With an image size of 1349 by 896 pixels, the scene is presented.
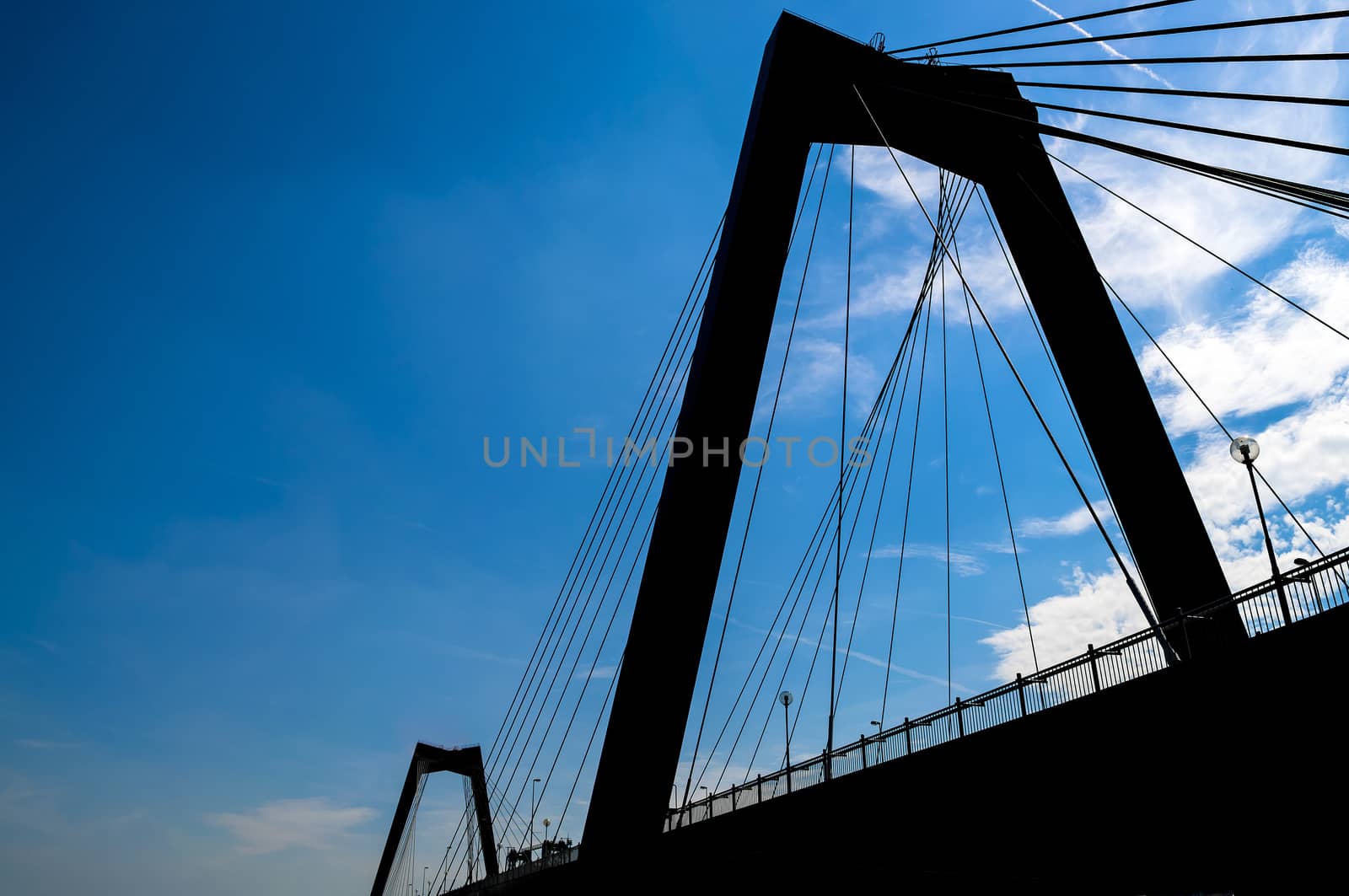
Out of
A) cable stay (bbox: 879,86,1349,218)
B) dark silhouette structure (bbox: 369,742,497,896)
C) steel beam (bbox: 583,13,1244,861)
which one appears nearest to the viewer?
cable stay (bbox: 879,86,1349,218)

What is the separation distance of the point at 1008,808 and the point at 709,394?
8.04m

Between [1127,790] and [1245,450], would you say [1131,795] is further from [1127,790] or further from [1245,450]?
[1245,450]

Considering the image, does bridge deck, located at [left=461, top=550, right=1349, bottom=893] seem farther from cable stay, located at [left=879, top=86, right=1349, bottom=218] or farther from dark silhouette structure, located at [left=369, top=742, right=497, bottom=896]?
dark silhouette structure, located at [left=369, top=742, right=497, bottom=896]

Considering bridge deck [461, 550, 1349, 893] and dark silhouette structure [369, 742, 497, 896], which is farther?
dark silhouette structure [369, 742, 497, 896]

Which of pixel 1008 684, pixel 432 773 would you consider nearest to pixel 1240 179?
pixel 1008 684

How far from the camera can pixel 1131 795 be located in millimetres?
10500

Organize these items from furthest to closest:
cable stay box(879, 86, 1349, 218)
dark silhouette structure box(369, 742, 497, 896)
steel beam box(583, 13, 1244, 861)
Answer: dark silhouette structure box(369, 742, 497, 896), steel beam box(583, 13, 1244, 861), cable stay box(879, 86, 1349, 218)

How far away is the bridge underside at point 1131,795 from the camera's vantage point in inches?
356

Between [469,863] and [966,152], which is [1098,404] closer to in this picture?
[966,152]

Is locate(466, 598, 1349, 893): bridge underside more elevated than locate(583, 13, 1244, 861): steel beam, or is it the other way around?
locate(583, 13, 1244, 861): steel beam

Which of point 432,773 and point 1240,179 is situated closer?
point 1240,179

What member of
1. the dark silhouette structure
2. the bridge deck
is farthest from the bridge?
the dark silhouette structure

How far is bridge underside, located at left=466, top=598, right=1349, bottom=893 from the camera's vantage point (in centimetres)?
905

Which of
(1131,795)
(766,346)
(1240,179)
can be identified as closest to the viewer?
(1240,179)
